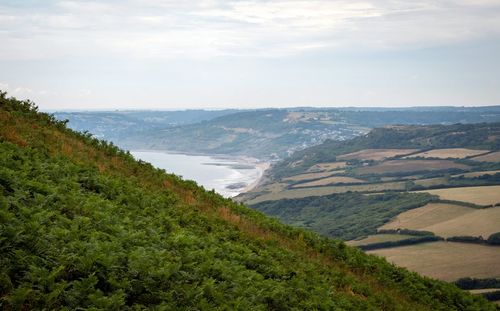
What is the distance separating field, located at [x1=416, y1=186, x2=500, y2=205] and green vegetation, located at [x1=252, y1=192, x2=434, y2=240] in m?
5.60

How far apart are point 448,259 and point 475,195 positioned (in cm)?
6192

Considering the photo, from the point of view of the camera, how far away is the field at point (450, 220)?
3910 inches

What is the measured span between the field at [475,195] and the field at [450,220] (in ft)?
15.1

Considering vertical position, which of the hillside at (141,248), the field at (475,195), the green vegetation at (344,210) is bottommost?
the green vegetation at (344,210)

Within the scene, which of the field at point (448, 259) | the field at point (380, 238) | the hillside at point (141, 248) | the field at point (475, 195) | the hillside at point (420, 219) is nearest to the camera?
the hillside at point (141, 248)

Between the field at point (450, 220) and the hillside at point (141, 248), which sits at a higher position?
the hillside at point (141, 248)

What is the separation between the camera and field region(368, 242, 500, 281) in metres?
71.7

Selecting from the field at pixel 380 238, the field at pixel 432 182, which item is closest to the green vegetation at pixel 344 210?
the field at pixel 380 238

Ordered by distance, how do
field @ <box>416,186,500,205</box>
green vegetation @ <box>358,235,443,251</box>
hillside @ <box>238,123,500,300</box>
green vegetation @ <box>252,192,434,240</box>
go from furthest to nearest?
1. green vegetation @ <box>252,192,434,240</box>
2. field @ <box>416,186,500,205</box>
3. green vegetation @ <box>358,235,443,251</box>
4. hillside @ <box>238,123,500,300</box>

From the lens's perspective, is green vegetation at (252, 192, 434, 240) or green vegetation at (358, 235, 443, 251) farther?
green vegetation at (252, 192, 434, 240)

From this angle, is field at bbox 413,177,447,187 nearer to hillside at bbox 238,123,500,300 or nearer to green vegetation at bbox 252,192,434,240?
hillside at bbox 238,123,500,300

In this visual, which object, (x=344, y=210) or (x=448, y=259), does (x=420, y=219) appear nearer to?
(x=448, y=259)

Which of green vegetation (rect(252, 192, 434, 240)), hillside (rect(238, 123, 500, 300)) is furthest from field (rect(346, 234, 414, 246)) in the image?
green vegetation (rect(252, 192, 434, 240))

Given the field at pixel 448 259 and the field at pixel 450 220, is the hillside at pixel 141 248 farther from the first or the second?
the field at pixel 450 220
